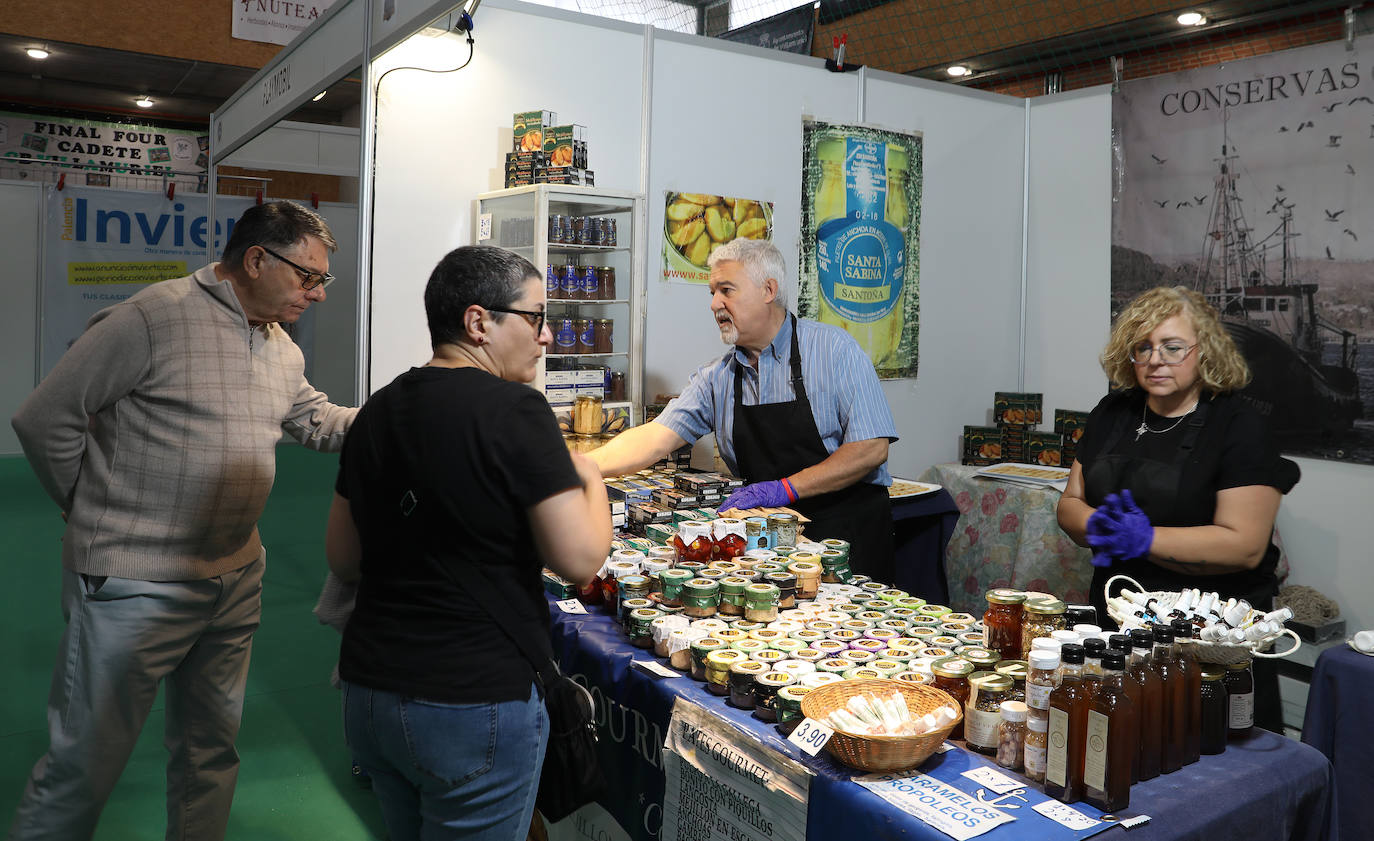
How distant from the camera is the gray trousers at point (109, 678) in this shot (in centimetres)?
247

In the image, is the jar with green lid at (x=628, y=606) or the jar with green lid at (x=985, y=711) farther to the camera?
the jar with green lid at (x=628, y=606)

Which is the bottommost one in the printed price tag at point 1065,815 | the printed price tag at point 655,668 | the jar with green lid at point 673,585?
the printed price tag at point 1065,815

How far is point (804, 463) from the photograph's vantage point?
12.2ft

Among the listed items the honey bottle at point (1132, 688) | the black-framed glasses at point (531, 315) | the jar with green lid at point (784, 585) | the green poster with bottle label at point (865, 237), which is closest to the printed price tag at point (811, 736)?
the honey bottle at point (1132, 688)

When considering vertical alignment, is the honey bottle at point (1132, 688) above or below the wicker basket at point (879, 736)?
above

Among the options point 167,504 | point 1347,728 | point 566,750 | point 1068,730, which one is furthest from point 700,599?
point 1347,728

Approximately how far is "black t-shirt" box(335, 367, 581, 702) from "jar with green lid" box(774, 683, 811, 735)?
1.69 ft

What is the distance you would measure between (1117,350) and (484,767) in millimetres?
2356

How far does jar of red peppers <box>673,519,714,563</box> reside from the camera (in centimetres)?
291

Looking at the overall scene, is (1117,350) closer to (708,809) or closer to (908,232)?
(708,809)

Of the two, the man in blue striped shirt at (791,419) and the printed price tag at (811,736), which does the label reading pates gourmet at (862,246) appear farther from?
the printed price tag at (811,736)

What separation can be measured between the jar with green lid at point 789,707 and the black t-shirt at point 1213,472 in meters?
1.56

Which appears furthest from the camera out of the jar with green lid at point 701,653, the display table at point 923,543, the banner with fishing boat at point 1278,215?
the banner with fishing boat at point 1278,215

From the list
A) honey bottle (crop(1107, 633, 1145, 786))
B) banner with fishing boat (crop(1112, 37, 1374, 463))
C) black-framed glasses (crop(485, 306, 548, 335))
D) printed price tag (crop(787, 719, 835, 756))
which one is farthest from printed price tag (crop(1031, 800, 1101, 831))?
banner with fishing boat (crop(1112, 37, 1374, 463))
